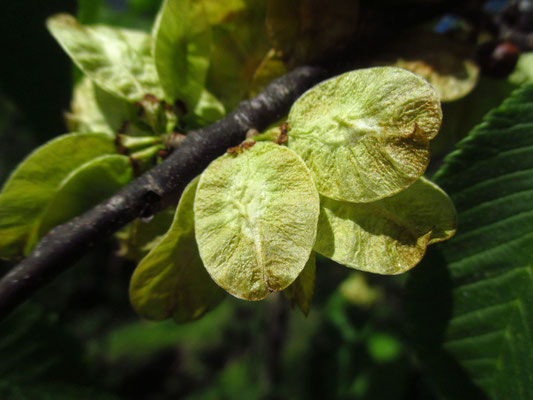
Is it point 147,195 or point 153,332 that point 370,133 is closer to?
point 147,195

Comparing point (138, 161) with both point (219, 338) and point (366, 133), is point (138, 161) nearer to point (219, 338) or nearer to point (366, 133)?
point (366, 133)

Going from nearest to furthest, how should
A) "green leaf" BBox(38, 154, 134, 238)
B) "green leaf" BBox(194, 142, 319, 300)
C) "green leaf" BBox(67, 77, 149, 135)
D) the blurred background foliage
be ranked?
"green leaf" BBox(194, 142, 319, 300)
"green leaf" BBox(38, 154, 134, 238)
"green leaf" BBox(67, 77, 149, 135)
the blurred background foliage

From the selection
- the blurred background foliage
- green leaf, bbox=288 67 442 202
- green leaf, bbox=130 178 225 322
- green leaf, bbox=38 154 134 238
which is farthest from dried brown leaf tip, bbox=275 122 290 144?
the blurred background foliage

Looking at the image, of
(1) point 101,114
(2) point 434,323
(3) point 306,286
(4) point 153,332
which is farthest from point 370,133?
(4) point 153,332

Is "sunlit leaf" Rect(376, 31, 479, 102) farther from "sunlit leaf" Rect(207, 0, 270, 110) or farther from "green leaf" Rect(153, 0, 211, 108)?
"green leaf" Rect(153, 0, 211, 108)

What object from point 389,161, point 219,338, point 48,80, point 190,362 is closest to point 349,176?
point 389,161

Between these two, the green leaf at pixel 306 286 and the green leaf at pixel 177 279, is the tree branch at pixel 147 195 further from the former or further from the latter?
the green leaf at pixel 306 286
